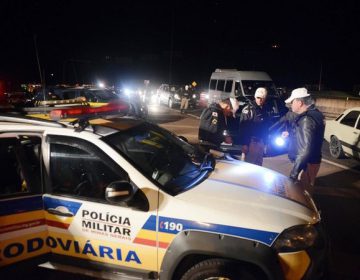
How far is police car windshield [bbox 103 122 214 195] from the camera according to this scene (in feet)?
9.95

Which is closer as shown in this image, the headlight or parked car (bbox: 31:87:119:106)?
the headlight

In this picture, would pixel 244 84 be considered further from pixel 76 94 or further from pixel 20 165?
pixel 20 165

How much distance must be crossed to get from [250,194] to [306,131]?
1861 millimetres

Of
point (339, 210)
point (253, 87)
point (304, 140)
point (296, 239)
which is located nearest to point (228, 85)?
point (253, 87)

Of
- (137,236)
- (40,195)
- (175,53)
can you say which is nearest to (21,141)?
(40,195)

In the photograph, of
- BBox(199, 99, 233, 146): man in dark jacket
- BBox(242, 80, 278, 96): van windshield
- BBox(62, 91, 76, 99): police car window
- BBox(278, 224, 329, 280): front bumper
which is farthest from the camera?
BBox(242, 80, 278, 96): van windshield

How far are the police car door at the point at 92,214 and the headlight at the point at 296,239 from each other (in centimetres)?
96

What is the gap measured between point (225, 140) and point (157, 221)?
11.3ft

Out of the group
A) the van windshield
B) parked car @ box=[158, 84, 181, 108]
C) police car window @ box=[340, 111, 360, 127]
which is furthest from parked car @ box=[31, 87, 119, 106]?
parked car @ box=[158, 84, 181, 108]

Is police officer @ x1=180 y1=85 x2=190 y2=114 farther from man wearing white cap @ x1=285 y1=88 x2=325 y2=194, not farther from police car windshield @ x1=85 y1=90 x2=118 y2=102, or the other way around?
man wearing white cap @ x1=285 y1=88 x2=325 y2=194

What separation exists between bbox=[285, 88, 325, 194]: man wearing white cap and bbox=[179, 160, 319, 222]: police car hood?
1.05 metres

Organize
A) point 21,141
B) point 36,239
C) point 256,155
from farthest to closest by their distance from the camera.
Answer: point 256,155
point 21,141
point 36,239

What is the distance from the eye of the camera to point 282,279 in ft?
8.41

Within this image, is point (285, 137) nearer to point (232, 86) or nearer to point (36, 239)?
point (36, 239)
